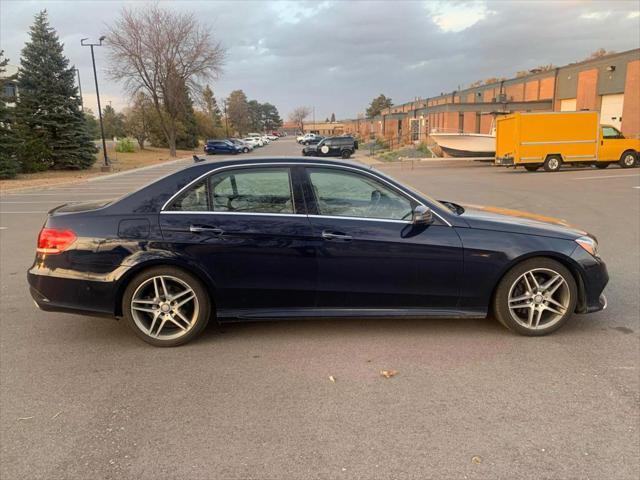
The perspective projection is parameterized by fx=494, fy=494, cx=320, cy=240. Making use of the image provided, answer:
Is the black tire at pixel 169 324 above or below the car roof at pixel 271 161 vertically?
below

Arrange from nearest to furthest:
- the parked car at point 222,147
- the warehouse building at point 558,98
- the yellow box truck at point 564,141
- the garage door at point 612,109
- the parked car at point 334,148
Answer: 1. the yellow box truck at point 564,141
2. the warehouse building at point 558,98
3. the garage door at point 612,109
4. the parked car at point 334,148
5. the parked car at point 222,147

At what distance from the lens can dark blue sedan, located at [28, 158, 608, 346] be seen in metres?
4.00

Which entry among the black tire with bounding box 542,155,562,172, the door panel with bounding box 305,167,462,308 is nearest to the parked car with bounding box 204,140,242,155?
the black tire with bounding box 542,155,562,172

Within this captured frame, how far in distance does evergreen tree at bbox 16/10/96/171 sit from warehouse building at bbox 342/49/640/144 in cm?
2415

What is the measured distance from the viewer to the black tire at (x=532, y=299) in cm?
410

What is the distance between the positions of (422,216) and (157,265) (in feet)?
7.16

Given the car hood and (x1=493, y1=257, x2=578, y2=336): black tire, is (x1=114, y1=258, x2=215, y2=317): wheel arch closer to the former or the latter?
the car hood

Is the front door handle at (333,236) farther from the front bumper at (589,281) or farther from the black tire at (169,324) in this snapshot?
the front bumper at (589,281)

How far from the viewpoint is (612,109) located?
30375 mm

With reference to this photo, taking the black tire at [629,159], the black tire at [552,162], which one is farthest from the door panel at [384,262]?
the black tire at [629,159]

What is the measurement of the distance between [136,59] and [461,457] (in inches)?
1908

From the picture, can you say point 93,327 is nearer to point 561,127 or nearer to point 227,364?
point 227,364

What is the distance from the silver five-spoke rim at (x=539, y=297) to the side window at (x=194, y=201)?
2.66 meters

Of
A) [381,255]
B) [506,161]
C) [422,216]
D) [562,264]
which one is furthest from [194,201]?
[506,161]
